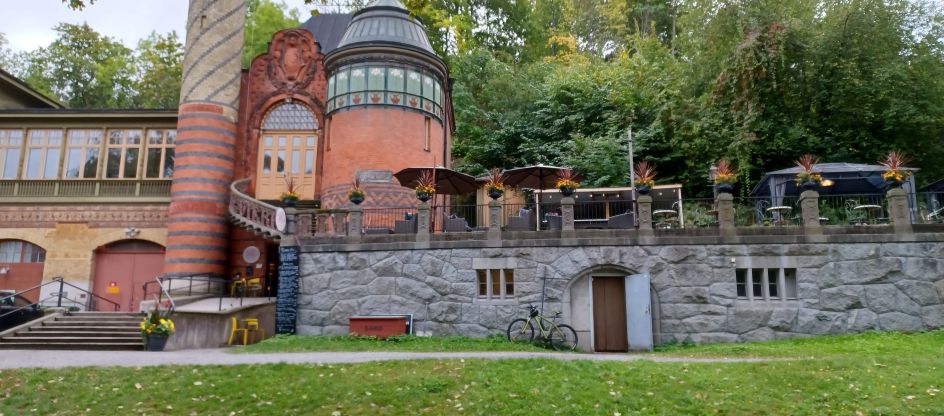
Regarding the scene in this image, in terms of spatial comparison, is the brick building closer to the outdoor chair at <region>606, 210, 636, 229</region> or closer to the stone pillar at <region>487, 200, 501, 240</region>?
the stone pillar at <region>487, 200, 501, 240</region>

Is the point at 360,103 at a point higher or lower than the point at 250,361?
higher

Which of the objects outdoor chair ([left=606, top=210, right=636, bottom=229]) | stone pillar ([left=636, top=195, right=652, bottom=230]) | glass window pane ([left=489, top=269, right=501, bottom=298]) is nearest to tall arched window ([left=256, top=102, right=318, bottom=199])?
glass window pane ([left=489, top=269, right=501, bottom=298])

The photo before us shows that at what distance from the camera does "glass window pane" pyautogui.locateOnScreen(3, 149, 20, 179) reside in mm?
22078

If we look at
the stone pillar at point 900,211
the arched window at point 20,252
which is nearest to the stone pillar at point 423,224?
the stone pillar at point 900,211

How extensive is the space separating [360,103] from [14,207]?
12.5 metres

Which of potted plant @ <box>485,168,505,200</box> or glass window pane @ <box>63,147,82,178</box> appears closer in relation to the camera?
potted plant @ <box>485,168,505,200</box>

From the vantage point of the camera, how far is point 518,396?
27.5 feet

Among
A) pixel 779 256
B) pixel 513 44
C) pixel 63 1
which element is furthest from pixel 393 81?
pixel 513 44

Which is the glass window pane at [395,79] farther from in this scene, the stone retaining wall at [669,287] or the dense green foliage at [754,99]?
the stone retaining wall at [669,287]

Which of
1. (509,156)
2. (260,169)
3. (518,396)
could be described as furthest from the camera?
(509,156)

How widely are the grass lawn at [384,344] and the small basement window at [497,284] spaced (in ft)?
3.38

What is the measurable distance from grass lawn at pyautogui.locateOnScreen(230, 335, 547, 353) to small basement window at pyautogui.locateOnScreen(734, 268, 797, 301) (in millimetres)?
5094

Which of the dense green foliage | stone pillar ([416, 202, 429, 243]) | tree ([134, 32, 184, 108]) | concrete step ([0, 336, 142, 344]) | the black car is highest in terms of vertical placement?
tree ([134, 32, 184, 108])

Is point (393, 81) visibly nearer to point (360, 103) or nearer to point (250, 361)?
point (360, 103)
